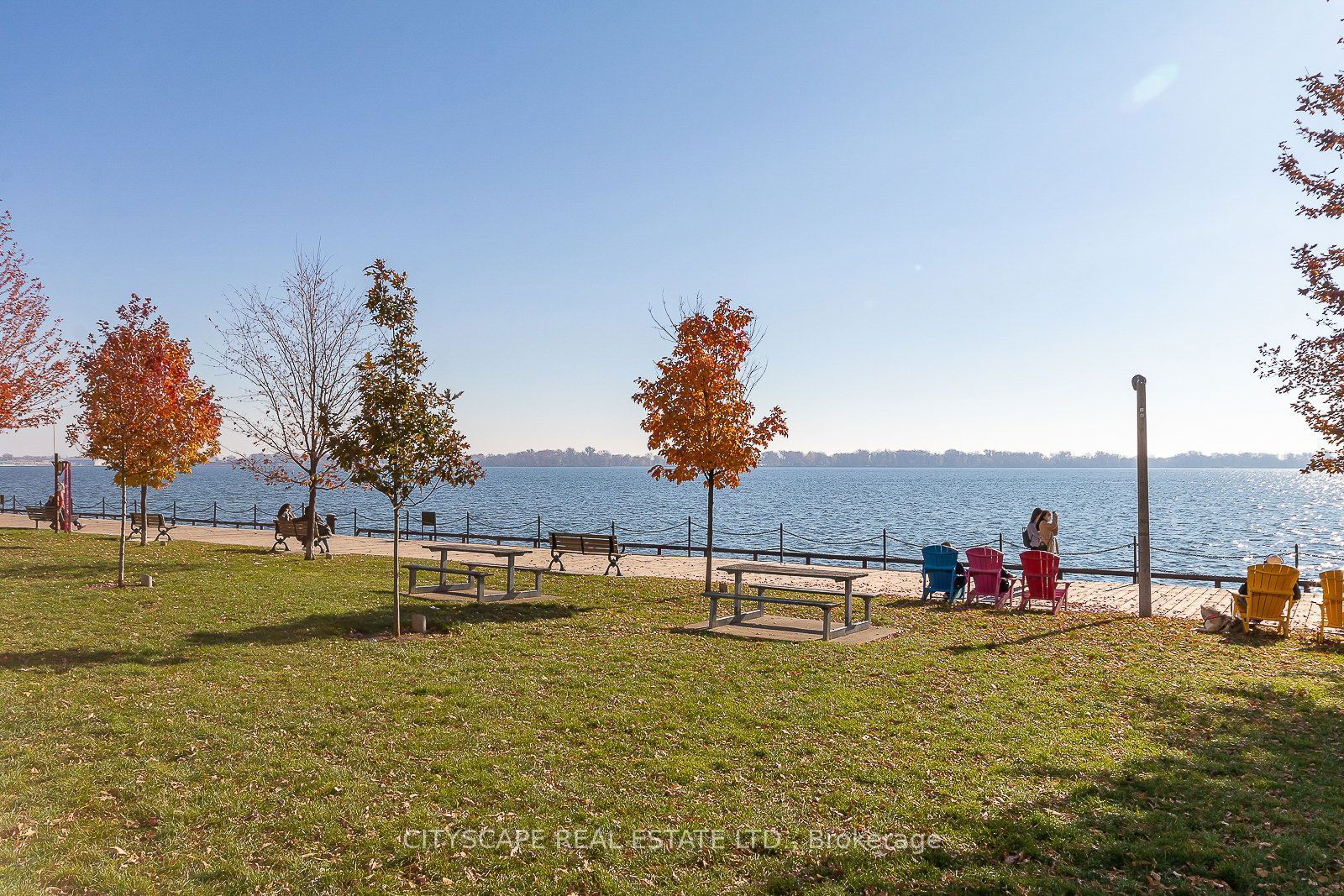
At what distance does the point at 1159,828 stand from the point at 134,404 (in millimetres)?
17139

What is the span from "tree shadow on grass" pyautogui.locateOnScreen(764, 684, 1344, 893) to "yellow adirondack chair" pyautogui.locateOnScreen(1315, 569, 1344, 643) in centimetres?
547

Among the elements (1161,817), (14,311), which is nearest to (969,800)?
(1161,817)

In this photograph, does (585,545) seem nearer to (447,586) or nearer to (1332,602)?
(447,586)

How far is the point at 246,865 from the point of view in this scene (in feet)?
15.5

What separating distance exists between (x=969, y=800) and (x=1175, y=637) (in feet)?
27.1

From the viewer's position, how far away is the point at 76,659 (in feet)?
31.3

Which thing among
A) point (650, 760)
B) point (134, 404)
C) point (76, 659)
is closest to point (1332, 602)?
point (650, 760)

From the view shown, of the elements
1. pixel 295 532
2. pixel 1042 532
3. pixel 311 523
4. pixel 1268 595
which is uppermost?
pixel 1042 532

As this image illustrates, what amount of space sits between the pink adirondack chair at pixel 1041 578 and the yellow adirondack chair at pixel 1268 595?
270 cm

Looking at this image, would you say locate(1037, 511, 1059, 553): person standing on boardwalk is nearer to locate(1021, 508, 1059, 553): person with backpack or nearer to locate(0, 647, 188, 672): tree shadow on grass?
locate(1021, 508, 1059, 553): person with backpack

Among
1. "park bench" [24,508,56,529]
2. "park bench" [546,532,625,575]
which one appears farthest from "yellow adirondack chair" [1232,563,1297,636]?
"park bench" [24,508,56,529]

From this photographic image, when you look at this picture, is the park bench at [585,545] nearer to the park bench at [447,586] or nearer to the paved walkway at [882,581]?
the paved walkway at [882,581]

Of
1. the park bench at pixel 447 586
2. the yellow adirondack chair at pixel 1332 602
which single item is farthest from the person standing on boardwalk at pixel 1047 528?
the park bench at pixel 447 586

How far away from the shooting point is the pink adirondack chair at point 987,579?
15.0m
